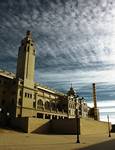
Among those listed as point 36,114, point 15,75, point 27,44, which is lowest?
point 36,114

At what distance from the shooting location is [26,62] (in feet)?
263

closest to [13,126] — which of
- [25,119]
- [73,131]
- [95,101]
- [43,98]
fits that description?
[25,119]

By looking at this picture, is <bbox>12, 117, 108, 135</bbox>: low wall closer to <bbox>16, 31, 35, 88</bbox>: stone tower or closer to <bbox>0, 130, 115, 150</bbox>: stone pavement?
<bbox>16, 31, 35, 88</bbox>: stone tower

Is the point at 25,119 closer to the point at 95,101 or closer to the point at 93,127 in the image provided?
the point at 93,127

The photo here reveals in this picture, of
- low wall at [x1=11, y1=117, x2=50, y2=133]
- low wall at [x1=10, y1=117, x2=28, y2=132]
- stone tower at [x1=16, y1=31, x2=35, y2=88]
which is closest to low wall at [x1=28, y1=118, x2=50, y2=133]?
low wall at [x1=11, y1=117, x2=50, y2=133]

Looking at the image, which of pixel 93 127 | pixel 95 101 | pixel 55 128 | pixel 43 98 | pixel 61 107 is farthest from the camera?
pixel 95 101

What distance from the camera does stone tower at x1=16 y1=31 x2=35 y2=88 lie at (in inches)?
3086

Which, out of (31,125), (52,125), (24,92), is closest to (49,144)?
(31,125)

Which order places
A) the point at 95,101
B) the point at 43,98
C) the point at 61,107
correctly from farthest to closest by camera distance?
the point at 95,101
the point at 61,107
the point at 43,98

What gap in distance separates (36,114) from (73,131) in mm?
19014

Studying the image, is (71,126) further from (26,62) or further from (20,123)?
(26,62)

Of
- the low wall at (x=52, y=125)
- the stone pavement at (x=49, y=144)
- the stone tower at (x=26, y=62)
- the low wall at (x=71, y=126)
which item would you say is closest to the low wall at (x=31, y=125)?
the low wall at (x=52, y=125)

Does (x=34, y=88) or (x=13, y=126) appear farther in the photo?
(x=34, y=88)

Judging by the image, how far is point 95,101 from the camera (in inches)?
4860
